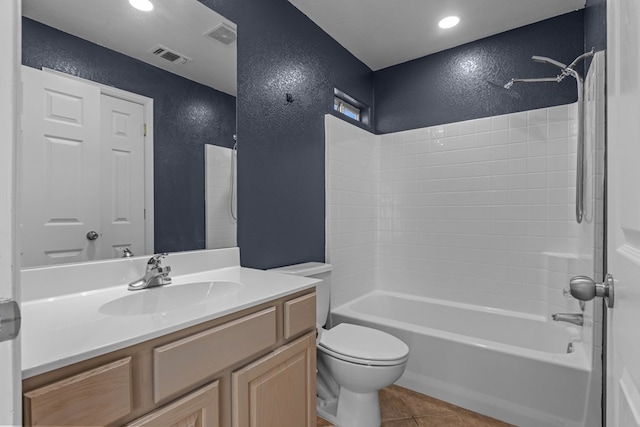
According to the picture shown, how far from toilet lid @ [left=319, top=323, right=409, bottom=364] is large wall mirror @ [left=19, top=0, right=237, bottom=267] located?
2.77 ft

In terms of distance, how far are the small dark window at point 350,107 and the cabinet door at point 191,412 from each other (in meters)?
2.12

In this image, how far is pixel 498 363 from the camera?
1736 millimetres

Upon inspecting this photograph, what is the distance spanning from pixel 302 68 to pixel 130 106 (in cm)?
119

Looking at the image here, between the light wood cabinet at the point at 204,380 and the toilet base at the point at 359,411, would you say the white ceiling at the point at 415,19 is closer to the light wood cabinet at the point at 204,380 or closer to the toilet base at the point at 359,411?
the light wood cabinet at the point at 204,380

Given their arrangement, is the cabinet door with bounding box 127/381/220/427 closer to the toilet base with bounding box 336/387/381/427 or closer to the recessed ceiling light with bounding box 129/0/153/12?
the toilet base with bounding box 336/387/381/427

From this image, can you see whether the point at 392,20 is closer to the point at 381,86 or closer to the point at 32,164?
the point at 381,86

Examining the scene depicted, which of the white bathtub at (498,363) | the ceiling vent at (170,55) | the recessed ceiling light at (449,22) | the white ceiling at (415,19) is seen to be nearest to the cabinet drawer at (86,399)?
the ceiling vent at (170,55)

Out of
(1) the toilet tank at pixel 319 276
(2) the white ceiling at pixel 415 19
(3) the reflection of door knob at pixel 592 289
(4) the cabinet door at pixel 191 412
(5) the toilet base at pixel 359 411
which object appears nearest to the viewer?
(3) the reflection of door knob at pixel 592 289

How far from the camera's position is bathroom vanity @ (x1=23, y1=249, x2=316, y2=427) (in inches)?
26.4

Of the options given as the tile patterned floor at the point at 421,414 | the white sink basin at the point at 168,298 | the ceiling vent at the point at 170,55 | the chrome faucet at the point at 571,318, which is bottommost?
the tile patterned floor at the point at 421,414

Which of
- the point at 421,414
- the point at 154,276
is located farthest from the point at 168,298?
the point at 421,414

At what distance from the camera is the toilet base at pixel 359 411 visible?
166 cm

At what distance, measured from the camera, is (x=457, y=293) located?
252 cm

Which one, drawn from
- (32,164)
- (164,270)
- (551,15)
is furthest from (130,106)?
(551,15)
